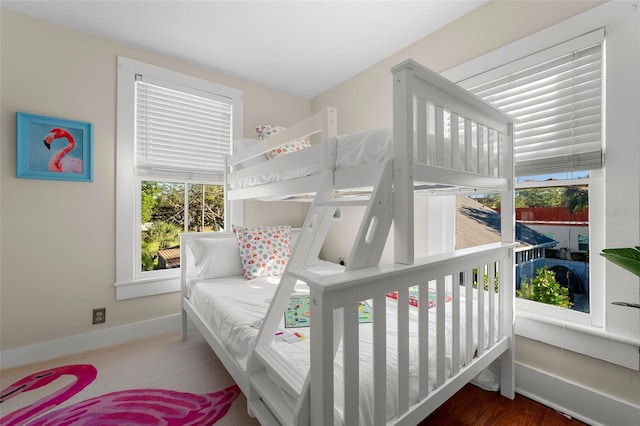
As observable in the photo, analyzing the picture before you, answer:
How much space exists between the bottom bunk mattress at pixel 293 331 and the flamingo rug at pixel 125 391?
38cm

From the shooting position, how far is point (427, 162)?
1149 mm

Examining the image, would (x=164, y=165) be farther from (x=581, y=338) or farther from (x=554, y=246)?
(x=581, y=338)

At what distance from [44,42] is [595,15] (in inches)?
138

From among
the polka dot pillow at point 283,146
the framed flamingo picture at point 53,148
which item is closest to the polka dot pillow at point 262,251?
the polka dot pillow at point 283,146

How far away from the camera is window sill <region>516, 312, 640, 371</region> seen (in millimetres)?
1417

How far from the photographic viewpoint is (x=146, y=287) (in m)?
2.56

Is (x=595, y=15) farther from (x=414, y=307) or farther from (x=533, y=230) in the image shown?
(x=414, y=307)

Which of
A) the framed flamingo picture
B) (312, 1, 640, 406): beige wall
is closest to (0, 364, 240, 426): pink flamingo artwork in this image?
the framed flamingo picture

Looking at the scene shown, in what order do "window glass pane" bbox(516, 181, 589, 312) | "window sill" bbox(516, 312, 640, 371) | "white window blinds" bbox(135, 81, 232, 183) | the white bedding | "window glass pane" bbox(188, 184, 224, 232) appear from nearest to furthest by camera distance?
1. the white bedding
2. "window sill" bbox(516, 312, 640, 371)
3. "window glass pane" bbox(516, 181, 589, 312)
4. "white window blinds" bbox(135, 81, 232, 183)
5. "window glass pane" bbox(188, 184, 224, 232)

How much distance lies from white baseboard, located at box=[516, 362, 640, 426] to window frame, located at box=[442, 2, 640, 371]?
0.63ft

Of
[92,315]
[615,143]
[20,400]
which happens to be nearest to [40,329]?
[92,315]

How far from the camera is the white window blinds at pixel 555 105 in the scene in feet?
5.03

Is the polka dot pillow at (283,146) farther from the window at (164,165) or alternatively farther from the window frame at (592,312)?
the window frame at (592,312)

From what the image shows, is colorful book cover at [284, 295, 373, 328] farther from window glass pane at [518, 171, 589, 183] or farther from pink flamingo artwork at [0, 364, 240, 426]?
window glass pane at [518, 171, 589, 183]
